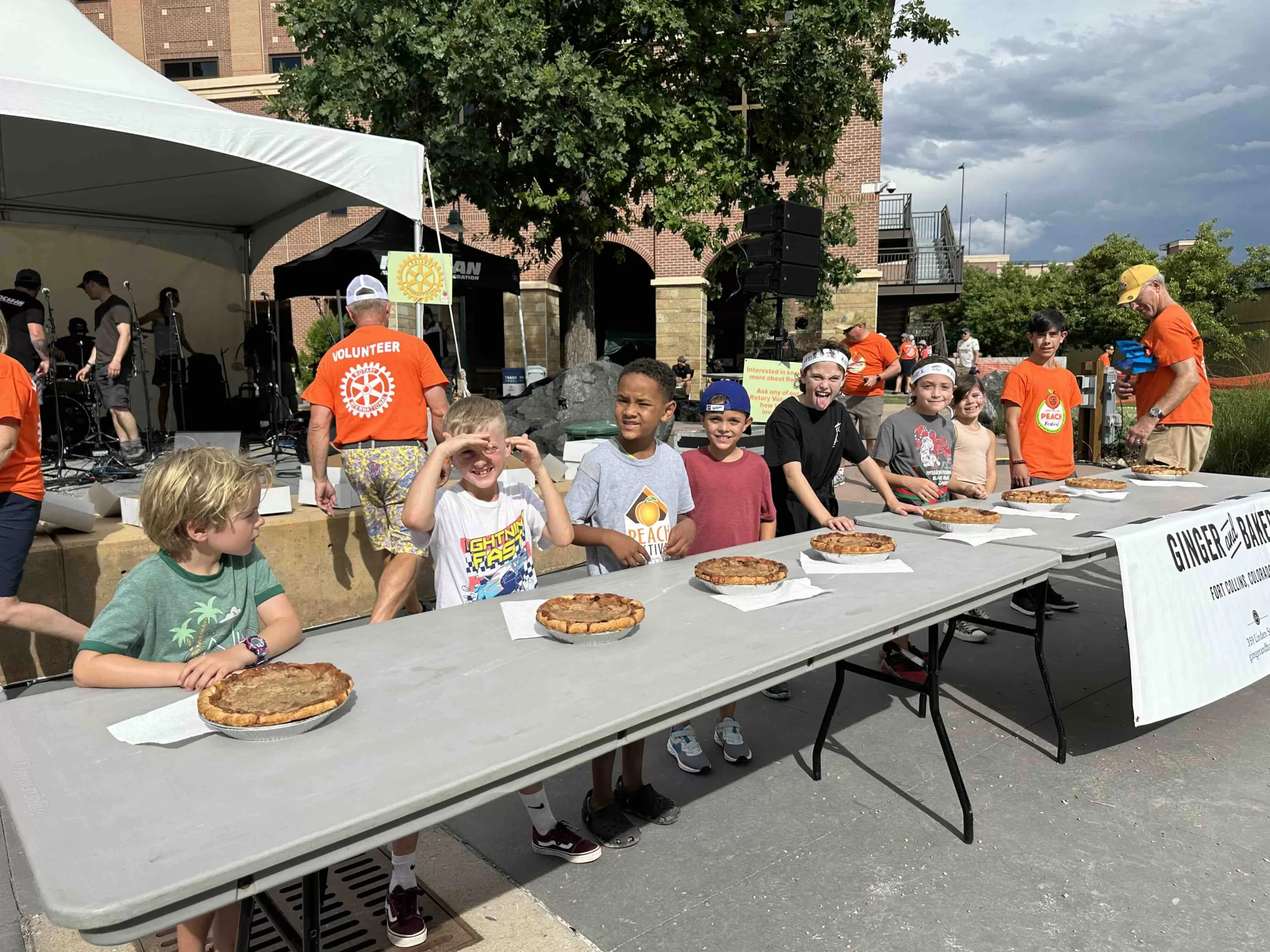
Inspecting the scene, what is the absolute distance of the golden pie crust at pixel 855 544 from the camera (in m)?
2.99

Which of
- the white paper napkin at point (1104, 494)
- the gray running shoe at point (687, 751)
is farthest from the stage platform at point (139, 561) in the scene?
the white paper napkin at point (1104, 494)

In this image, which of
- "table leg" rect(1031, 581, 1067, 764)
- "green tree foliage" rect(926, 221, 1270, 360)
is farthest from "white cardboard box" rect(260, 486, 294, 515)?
"green tree foliage" rect(926, 221, 1270, 360)

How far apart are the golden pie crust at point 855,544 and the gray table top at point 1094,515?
1.86 feet

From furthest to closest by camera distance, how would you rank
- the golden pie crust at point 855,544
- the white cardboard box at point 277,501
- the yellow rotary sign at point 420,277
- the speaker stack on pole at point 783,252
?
the speaker stack on pole at point 783,252, the yellow rotary sign at point 420,277, the white cardboard box at point 277,501, the golden pie crust at point 855,544

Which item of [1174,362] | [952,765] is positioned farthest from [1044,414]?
[952,765]

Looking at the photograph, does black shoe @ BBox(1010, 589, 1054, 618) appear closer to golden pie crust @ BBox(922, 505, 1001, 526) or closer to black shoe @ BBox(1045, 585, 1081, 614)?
black shoe @ BBox(1045, 585, 1081, 614)

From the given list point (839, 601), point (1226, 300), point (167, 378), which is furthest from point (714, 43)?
point (1226, 300)

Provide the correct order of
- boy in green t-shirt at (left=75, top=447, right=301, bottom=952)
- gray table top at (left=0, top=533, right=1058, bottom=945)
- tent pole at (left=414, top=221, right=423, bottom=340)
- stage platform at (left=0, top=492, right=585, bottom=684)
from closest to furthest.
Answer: gray table top at (left=0, top=533, right=1058, bottom=945) < boy in green t-shirt at (left=75, top=447, right=301, bottom=952) < stage platform at (left=0, top=492, right=585, bottom=684) < tent pole at (left=414, top=221, right=423, bottom=340)

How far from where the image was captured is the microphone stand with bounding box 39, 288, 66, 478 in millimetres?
8430

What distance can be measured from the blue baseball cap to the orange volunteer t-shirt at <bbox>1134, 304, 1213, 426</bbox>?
10.3 ft

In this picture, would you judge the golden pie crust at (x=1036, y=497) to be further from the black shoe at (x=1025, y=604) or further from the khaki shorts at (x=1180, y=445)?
the khaki shorts at (x=1180, y=445)

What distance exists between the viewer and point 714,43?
578 inches

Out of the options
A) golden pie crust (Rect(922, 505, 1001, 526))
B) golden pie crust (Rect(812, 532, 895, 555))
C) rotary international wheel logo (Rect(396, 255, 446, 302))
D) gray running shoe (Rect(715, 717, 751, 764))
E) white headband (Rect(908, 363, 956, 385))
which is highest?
rotary international wheel logo (Rect(396, 255, 446, 302))

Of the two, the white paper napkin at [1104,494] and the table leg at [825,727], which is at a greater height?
the white paper napkin at [1104,494]
